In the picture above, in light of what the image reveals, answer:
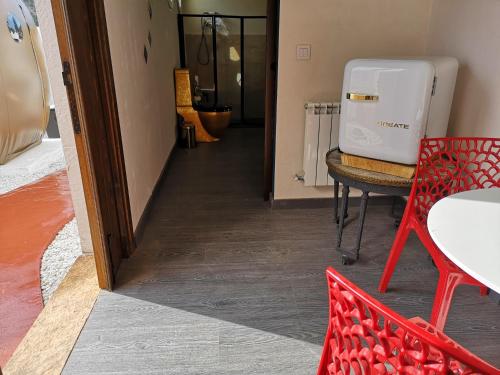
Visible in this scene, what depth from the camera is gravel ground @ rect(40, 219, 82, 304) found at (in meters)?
1.92

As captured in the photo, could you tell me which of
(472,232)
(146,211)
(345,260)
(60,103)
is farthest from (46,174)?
(472,232)

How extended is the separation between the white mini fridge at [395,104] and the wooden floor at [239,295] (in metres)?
0.69

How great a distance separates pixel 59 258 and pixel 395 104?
2.02 m

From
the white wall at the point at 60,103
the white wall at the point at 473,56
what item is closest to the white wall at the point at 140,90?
the white wall at the point at 60,103

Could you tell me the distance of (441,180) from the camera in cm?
164

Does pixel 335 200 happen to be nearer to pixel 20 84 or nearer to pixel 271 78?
pixel 271 78

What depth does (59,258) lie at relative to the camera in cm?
214

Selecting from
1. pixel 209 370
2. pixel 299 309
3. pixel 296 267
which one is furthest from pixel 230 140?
pixel 209 370

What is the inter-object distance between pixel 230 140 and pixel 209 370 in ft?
12.4

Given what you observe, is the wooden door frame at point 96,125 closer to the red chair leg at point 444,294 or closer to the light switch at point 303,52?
the light switch at point 303,52

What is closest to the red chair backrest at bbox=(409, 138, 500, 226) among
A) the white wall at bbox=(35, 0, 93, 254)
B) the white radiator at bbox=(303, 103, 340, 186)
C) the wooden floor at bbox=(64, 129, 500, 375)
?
the wooden floor at bbox=(64, 129, 500, 375)

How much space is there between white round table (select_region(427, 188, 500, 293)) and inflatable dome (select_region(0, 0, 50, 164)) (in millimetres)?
4189

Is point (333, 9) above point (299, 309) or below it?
above

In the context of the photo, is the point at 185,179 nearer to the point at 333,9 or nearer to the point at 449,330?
the point at 333,9
